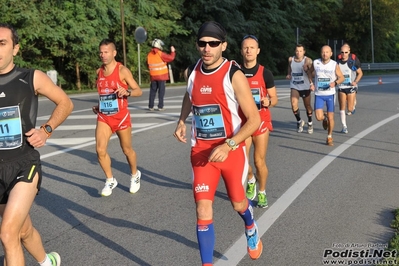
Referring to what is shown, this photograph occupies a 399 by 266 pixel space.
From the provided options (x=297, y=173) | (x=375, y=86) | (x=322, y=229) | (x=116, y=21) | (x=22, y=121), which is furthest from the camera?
(x=116, y=21)

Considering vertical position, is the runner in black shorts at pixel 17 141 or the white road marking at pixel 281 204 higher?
the runner in black shorts at pixel 17 141

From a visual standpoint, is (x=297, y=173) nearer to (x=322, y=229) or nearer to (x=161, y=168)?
(x=161, y=168)

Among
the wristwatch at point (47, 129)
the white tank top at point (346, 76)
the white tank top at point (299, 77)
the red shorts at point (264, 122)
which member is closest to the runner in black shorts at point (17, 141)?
the wristwatch at point (47, 129)

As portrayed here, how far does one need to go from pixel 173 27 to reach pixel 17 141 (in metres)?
32.0

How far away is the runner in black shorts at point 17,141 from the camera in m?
4.30

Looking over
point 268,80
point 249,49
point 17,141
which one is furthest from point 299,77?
point 17,141

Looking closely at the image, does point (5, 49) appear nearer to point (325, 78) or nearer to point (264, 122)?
point (264, 122)

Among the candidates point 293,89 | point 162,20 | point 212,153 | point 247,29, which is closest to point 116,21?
point 162,20

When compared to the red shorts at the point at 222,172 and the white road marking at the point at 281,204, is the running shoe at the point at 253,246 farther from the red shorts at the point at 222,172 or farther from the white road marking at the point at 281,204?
the red shorts at the point at 222,172

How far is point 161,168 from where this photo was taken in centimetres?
955

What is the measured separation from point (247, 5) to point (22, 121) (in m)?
39.8

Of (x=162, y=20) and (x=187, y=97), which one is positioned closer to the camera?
(x=187, y=97)

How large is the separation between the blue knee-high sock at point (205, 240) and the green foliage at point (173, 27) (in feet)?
76.6

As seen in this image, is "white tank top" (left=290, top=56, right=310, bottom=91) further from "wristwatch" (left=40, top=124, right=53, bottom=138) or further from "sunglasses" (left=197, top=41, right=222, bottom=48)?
"wristwatch" (left=40, top=124, right=53, bottom=138)
